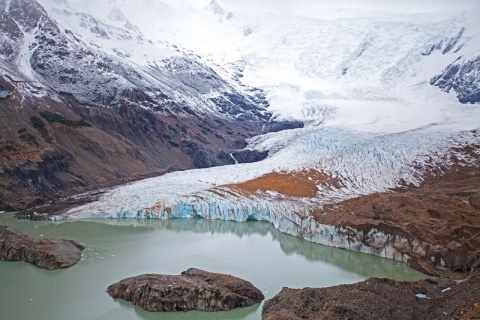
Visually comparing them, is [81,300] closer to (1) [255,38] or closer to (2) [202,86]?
(2) [202,86]

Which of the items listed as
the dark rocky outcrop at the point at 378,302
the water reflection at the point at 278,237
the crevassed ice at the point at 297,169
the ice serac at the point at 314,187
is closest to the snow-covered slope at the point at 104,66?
the crevassed ice at the point at 297,169

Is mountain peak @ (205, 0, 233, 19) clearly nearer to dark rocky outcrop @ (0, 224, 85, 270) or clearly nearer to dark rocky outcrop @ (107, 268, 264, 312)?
dark rocky outcrop @ (0, 224, 85, 270)

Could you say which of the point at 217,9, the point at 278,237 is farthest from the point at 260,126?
the point at 217,9

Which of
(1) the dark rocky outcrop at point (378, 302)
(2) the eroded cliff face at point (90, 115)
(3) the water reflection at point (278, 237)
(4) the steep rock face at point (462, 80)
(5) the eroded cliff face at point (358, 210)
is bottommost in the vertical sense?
(1) the dark rocky outcrop at point (378, 302)

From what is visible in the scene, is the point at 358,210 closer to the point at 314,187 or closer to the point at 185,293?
the point at 314,187

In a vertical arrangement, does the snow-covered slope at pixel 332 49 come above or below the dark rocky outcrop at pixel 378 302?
above

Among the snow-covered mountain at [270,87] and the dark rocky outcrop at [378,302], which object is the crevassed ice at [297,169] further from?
the dark rocky outcrop at [378,302]

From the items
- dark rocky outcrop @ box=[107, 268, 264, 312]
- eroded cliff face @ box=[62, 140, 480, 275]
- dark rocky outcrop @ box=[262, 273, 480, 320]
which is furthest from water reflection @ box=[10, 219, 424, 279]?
dark rocky outcrop @ box=[107, 268, 264, 312]

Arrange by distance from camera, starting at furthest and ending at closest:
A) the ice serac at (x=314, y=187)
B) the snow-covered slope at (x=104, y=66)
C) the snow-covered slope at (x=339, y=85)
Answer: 1. the snow-covered slope at (x=104, y=66)
2. the snow-covered slope at (x=339, y=85)
3. the ice serac at (x=314, y=187)
